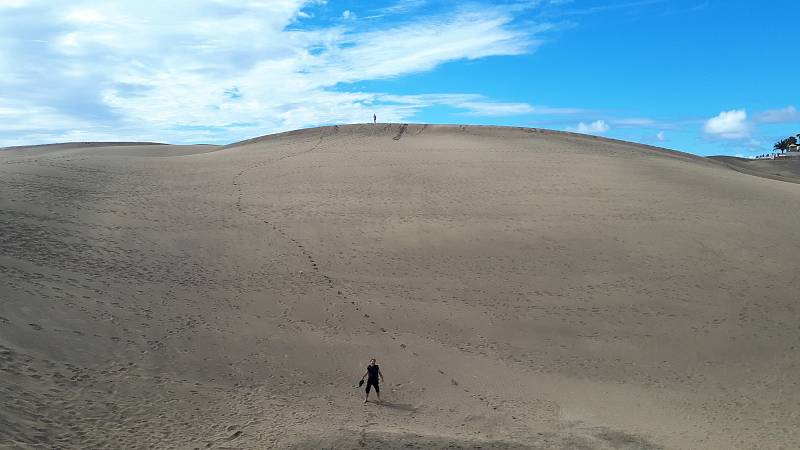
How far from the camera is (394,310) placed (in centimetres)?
1611

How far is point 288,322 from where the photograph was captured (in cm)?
1496

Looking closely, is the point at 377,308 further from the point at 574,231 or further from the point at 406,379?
the point at 574,231

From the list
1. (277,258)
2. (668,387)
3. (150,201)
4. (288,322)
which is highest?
(150,201)

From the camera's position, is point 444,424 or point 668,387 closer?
point 444,424

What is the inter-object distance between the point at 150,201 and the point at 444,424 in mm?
16857

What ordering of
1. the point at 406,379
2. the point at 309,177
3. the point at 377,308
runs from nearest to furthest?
the point at 406,379 → the point at 377,308 → the point at 309,177

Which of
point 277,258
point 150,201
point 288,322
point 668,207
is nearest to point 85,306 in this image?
point 288,322

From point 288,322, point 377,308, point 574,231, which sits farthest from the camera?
point 574,231

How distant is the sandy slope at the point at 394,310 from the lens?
1060 cm

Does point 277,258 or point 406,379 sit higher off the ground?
point 277,258

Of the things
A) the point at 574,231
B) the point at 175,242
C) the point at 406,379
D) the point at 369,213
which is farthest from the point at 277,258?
the point at 574,231

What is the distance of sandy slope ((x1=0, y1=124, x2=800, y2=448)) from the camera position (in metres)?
10.6

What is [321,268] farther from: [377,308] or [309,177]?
[309,177]

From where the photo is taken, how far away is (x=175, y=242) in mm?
19016
